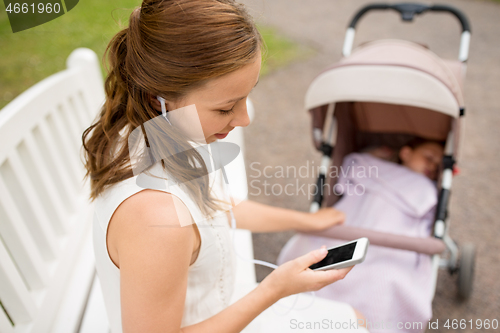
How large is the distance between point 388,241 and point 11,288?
1.08 m

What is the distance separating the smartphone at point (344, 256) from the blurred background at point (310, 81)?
57 centimetres

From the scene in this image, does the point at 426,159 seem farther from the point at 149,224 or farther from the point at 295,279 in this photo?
the point at 149,224

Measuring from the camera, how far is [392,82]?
124cm

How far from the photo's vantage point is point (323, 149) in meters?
1.58

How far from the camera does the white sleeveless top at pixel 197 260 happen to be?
746 millimetres

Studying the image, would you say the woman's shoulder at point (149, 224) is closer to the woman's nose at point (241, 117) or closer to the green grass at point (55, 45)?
the woman's nose at point (241, 117)

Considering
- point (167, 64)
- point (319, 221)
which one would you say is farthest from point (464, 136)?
point (167, 64)

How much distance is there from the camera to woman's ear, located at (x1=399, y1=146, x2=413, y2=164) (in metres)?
1.78

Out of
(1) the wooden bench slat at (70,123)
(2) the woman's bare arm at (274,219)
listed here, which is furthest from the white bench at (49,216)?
(2) the woman's bare arm at (274,219)

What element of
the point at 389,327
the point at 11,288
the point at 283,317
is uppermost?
the point at 11,288

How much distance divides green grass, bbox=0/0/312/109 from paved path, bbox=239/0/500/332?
23cm

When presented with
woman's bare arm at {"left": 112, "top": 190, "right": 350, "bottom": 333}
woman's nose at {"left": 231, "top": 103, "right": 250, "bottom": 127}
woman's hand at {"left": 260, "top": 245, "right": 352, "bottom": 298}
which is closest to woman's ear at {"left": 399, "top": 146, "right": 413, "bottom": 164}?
woman's hand at {"left": 260, "top": 245, "right": 352, "bottom": 298}

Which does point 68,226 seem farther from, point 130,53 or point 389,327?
point 389,327

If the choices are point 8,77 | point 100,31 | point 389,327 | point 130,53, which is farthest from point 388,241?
point 100,31
